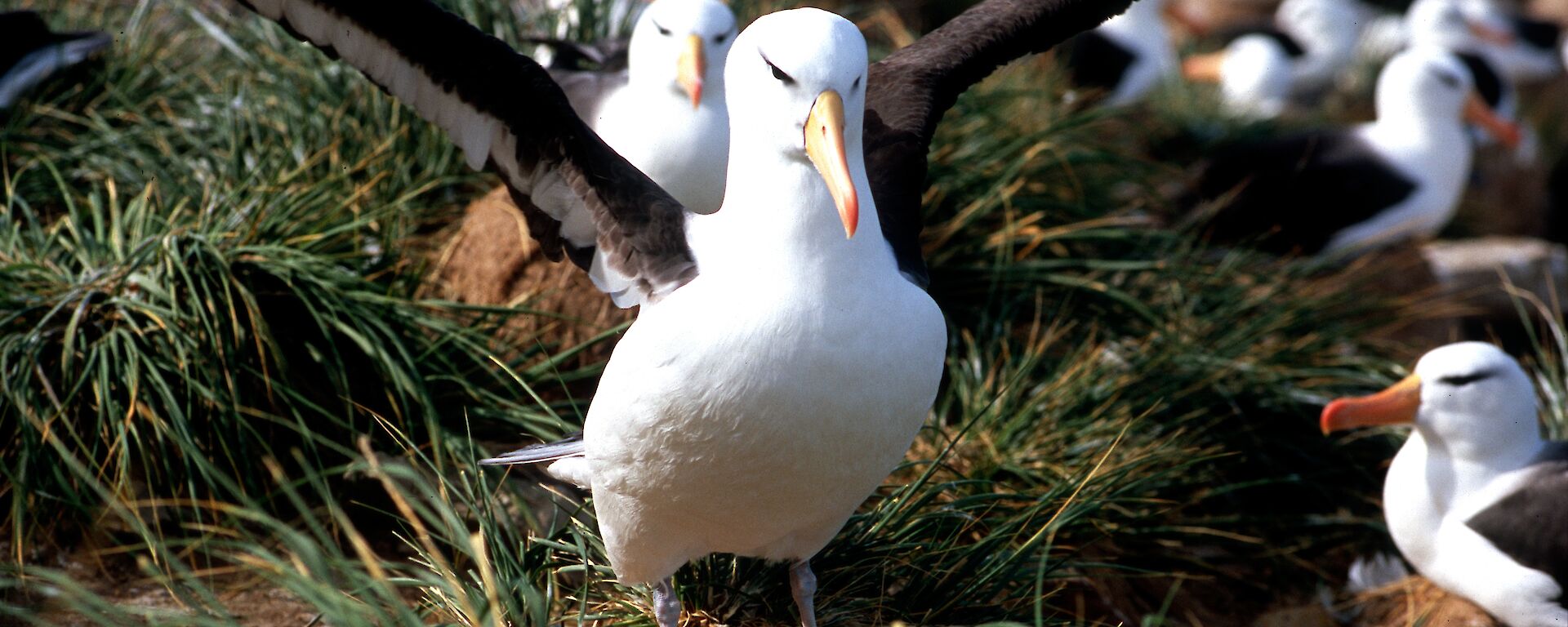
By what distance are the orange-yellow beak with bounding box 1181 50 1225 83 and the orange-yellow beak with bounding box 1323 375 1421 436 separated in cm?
840

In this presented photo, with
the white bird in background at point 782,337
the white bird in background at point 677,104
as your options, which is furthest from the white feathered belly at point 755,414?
the white bird in background at point 677,104

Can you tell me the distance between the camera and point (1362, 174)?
28.5ft

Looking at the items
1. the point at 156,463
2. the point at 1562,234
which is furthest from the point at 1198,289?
the point at 1562,234

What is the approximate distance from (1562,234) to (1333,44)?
365 centimetres

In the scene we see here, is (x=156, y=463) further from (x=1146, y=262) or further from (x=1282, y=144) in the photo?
(x=1282, y=144)

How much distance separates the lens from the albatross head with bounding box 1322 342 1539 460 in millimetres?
5391

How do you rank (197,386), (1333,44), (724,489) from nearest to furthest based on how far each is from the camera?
1. (724,489)
2. (197,386)
3. (1333,44)

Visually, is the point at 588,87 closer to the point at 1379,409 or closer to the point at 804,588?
the point at 804,588

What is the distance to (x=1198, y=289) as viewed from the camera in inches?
256

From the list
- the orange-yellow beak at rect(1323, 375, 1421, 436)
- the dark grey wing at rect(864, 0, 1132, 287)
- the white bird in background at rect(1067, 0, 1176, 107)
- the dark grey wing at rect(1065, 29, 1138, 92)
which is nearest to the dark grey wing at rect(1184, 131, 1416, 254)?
the white bird in background at rect(1067, 0, 1176, 107)

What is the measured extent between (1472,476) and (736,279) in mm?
3622

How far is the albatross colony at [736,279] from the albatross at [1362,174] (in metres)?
4.86

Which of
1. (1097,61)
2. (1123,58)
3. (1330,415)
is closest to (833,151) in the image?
(1330,415)

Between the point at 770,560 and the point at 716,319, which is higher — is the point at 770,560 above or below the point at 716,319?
below
